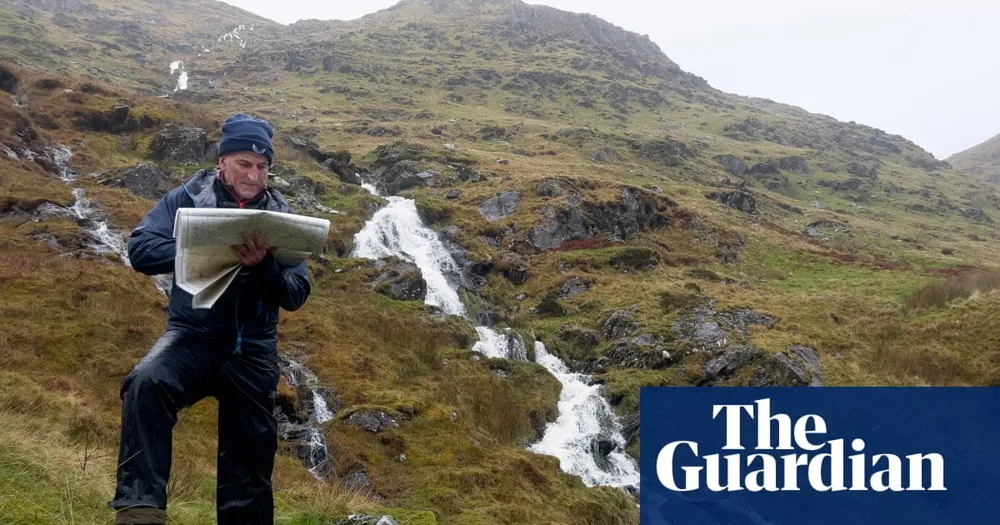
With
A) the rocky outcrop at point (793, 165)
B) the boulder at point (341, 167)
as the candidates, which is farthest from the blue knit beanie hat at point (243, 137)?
the rocky outcrop at point (793, 165)

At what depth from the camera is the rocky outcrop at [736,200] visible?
6062 cm

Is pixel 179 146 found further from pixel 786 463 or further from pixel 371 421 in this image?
pixel 786 463

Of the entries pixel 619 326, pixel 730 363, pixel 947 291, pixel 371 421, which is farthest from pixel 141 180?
pixel 947 291

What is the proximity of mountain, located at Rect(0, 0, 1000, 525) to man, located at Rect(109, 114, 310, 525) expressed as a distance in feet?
3.44

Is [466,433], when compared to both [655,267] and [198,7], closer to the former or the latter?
[655,267]

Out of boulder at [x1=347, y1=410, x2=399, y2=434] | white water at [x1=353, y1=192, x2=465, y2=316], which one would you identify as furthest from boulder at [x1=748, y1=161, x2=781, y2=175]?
boulder at [x1=347, y1=410, x2=399, y2=434]

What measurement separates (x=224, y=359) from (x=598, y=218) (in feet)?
130

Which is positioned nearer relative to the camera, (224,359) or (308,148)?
(224,359)

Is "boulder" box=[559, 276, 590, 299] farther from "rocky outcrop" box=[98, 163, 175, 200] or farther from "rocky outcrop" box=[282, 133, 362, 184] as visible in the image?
"rocky outcrop" box=[282, 133, 362, 184]

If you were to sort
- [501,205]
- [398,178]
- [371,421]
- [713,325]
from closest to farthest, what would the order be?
[371,421] < [713,325] < [501,205] < [398,178]

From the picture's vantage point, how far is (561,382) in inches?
840

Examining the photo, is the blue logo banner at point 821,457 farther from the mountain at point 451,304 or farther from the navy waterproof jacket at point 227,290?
the navy waterproof jacket at point 227,290

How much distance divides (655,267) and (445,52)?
130 m

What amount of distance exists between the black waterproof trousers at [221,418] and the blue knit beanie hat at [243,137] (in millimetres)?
1359
